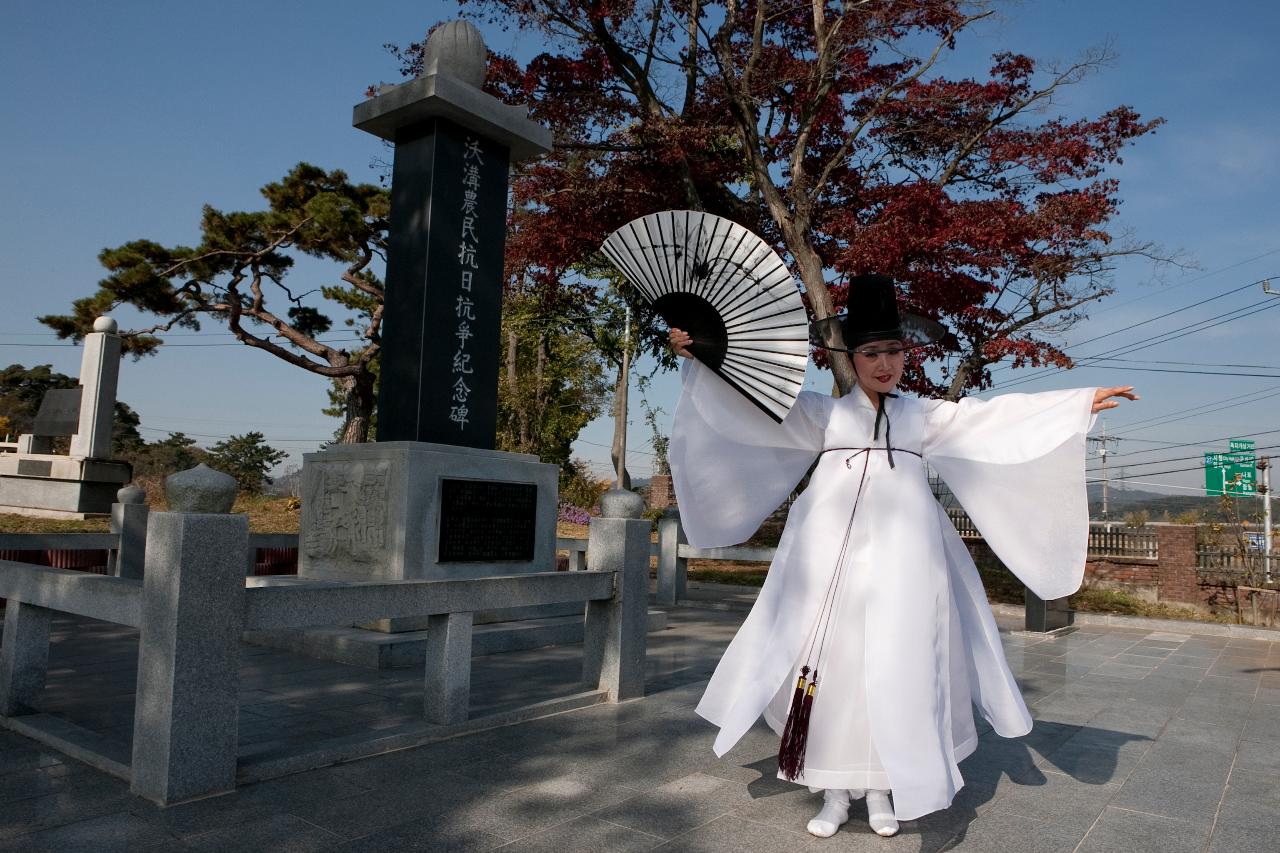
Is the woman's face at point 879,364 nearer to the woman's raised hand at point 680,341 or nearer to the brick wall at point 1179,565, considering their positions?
the woman's raised hand at point 680,341

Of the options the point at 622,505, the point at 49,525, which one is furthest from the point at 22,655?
the point at 49,525

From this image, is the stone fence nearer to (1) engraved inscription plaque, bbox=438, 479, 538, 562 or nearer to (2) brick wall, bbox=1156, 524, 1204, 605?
(1) engraved inscription plaque, bbox=438, 479, 538, 562

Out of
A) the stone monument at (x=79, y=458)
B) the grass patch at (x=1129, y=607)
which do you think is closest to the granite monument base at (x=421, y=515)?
the stone monument at (x=79, y=458)

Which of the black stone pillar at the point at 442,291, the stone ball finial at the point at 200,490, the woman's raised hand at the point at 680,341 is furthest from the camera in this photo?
the black stone pillar at the point at 442,291

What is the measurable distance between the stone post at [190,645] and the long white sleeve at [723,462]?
1.88 m

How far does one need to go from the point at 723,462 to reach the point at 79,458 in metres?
14.3

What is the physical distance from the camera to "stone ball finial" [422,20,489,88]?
7.26m

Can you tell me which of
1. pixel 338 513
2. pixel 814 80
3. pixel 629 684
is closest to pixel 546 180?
pixel 814 80

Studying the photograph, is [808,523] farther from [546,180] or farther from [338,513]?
[546,180]

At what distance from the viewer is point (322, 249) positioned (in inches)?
714

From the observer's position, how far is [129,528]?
8.28 metres

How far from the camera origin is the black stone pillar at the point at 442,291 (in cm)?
687

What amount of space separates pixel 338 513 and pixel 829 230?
7.82 metres

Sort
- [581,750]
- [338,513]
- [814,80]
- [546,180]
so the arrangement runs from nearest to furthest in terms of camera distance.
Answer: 1. [581,750]
2. [338,513]
3. [814,80]
4. [546,180]
